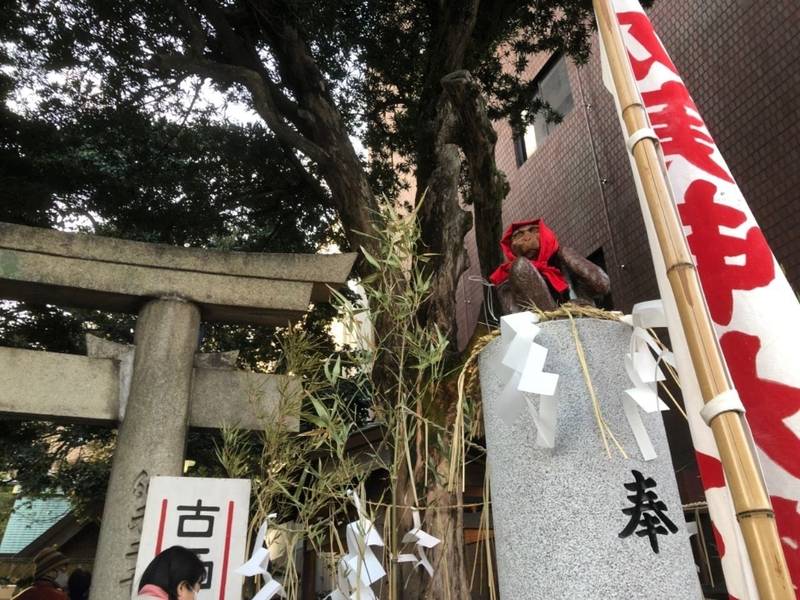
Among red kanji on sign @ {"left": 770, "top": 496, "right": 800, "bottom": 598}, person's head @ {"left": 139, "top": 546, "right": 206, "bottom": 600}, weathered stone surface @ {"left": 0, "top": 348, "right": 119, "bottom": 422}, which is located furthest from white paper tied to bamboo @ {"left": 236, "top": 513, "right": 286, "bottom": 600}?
weathered stone surface @ {"left": 0, "top": 348, "right": 119, "bottom": 422}

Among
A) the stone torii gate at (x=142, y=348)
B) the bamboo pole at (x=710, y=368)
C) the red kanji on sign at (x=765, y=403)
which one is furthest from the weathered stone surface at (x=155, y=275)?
the bamboo pole at (x=710, y=368)

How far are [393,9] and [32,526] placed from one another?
16528 millimetres

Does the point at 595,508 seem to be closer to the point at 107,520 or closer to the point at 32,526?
the point at 107,520

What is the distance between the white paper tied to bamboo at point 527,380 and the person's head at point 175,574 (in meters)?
1.56

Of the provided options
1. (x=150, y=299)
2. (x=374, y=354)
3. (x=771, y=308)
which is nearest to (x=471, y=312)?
(x=150, y=299)

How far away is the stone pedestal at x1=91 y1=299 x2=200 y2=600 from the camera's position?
179 inches

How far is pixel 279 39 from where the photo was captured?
741 centimetres

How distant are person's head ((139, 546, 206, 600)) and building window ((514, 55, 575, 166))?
8.66 m

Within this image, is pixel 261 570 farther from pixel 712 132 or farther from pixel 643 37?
pixel 712 132

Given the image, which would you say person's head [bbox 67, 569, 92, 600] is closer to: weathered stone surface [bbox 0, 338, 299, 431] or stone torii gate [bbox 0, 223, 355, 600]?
weathered stone surface [bbox 0, 338, 299, 431]

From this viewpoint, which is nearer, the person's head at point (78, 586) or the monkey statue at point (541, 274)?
the monkey statue at point (541, 274)

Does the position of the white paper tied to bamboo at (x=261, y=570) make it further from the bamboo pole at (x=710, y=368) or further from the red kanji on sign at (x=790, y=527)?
the bamboo pole at (x=710, y=368)

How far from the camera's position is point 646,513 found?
179cm

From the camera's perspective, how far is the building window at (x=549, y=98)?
1019 centimetres
